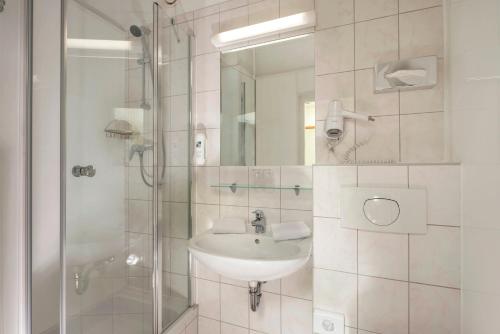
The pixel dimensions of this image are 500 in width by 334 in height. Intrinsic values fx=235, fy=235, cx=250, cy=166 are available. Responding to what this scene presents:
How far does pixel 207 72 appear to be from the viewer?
1.56m

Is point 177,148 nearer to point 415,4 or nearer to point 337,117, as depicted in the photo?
point 337,117

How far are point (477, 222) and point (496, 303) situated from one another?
0.23 meters

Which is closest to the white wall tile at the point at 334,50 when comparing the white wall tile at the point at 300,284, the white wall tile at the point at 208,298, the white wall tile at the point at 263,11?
the white wall tile at the point at 263,11

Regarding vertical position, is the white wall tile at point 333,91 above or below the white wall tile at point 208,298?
above

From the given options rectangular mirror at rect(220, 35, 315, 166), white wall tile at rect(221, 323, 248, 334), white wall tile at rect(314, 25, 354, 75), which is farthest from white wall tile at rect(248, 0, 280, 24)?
white wall tile at rect(221, 323, 248, 334)

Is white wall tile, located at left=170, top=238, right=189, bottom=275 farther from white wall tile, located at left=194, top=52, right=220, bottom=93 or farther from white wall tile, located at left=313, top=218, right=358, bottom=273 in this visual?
white wall tile, located at left=194, top=52, right=220, bottom=93

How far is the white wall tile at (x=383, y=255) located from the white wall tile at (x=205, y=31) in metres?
1.41

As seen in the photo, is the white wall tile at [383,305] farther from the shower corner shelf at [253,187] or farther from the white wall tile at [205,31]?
the white wall tile at [205,31]

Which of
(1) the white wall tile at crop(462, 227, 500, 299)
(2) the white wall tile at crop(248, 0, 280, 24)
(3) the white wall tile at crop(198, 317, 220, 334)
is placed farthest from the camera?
(3) the white wall tile at crop(198, 317, 220, 334)

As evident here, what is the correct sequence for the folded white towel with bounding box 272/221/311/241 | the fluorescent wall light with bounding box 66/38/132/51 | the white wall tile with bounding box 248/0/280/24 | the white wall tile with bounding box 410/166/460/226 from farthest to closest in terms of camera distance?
the white wall tile with bounding box 248/0/280/24 → the folded white towel with bounding box 272/221/311/241 → the fluorescent wall light with bounding box 66/38/132/51 → the white wall tile with bounding box 410/166/460/226

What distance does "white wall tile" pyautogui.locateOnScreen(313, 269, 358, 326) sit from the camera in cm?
96

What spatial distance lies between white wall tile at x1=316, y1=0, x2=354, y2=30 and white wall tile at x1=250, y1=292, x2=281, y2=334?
5.02 feet

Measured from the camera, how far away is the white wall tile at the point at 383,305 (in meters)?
0.90

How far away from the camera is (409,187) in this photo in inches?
35.4
